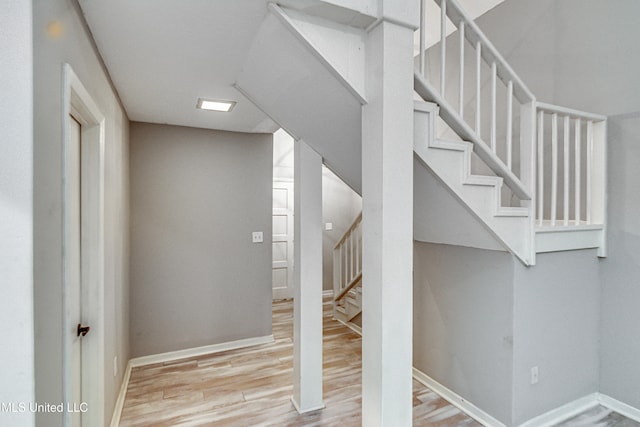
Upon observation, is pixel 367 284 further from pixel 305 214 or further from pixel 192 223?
pixel 192 223

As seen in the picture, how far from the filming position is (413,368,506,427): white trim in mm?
2242

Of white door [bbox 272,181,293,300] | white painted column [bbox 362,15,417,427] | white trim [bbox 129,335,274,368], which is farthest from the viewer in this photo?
white door [bbox 272,181,293,300]

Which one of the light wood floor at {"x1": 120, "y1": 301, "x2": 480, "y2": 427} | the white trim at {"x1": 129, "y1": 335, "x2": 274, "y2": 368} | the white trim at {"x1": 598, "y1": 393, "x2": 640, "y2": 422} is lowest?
the light wood floor at {"x1": 120, "y1": 301, "x2": 480, "y2": 427}

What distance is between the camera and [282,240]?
5.54 meters

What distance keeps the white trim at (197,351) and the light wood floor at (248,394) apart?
8 cm

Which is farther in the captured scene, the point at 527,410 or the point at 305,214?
the point at 305,214

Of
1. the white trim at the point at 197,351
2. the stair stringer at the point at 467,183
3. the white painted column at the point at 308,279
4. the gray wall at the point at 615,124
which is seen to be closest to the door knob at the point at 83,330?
the white painted column at the point at 308,279

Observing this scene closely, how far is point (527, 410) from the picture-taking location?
2.16m

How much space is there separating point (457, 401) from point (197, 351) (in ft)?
7.98

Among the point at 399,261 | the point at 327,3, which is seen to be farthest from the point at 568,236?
the point at 327,3

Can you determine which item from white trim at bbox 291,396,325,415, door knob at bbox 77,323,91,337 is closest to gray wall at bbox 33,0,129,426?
door knob at bbox 77,323,91,337

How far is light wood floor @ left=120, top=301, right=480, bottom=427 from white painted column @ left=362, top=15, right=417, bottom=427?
3.57 ft

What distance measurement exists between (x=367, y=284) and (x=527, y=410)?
1.63 m

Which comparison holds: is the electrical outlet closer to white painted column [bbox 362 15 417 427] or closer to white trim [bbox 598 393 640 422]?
white trim [bbox 598 393 640 422]
